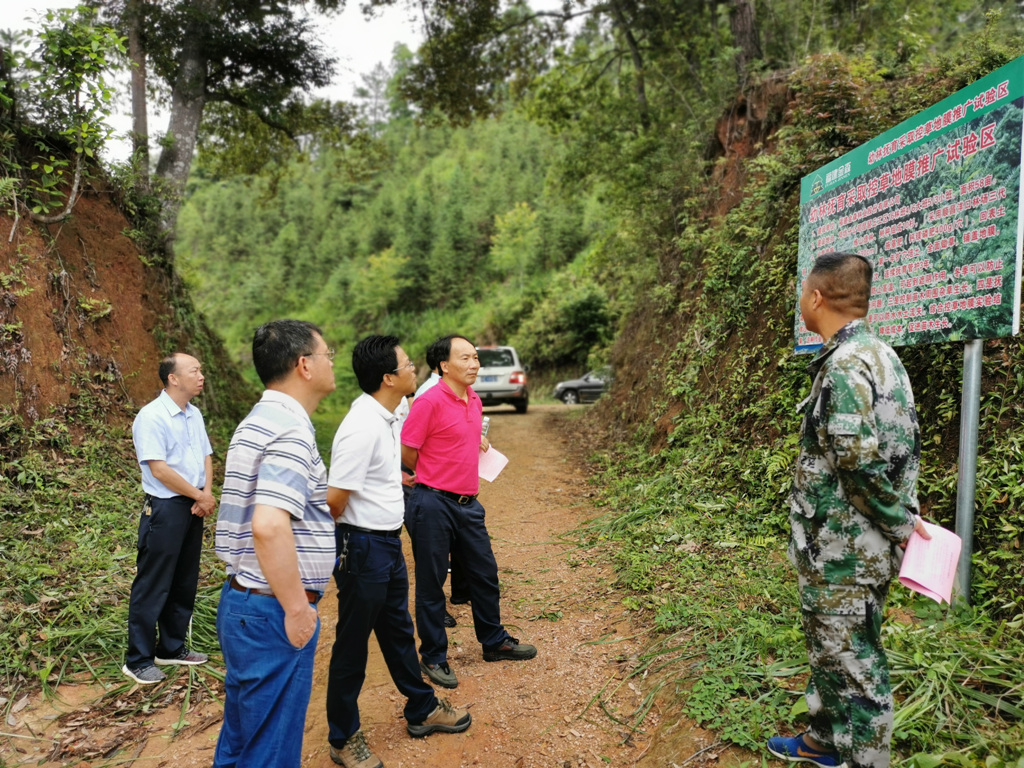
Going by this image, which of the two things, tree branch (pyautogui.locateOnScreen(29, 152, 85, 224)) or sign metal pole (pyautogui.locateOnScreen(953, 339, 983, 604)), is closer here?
sign metal pole (pyautogui.locateOnScreen(953, 339, 983, 604))

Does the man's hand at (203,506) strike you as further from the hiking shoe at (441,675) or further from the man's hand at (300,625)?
the man's hand at (300,625)

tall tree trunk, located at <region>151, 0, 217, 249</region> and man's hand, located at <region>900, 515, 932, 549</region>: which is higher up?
tall tree trunk, located at <region>151, 0, 217, 249</region>

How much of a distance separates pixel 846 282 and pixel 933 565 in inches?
41.7

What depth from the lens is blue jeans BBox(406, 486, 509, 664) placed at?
350cm

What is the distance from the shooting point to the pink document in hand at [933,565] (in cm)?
215

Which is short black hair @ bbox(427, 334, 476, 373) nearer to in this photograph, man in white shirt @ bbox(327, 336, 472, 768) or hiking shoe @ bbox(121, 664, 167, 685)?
man in white shirt @ bbox(327, 336, 472, 768)

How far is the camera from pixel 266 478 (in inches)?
78.2

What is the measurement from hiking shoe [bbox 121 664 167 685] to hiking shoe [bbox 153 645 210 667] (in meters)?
0.10

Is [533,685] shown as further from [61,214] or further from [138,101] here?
[138,101]

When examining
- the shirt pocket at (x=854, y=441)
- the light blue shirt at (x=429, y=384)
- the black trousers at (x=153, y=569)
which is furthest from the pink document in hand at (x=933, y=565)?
the black trousers at (x=153, y=569)

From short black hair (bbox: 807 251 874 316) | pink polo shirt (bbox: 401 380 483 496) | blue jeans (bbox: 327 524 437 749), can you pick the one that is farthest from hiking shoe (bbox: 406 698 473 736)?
short black hair (bbox: 807 251 874 316)

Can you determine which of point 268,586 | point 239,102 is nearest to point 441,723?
point 268,586

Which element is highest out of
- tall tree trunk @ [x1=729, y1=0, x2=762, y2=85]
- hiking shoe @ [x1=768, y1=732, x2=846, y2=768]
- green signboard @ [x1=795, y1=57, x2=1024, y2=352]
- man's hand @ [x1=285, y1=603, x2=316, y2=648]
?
tall tree trunk @ [x1=729, y1=0, x2=762, y2=85]

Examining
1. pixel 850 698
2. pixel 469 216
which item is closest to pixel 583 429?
pixel 850 698
